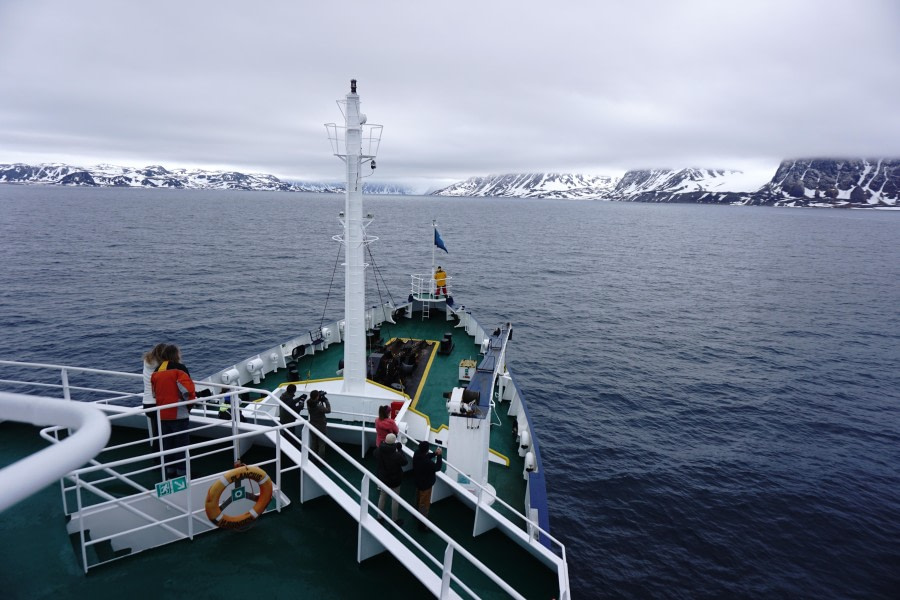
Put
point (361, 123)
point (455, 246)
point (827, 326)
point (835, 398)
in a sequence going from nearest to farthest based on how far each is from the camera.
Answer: point (361, 123)
point (835, 398)
point (827, 326)
point (455, 246)

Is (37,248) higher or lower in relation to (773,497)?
higher

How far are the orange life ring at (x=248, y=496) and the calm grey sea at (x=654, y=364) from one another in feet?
42.4

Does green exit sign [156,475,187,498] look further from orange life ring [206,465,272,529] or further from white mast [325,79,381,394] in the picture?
white mast [325,79,381,394]

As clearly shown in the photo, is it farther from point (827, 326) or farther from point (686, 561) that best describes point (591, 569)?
point (827, 326)

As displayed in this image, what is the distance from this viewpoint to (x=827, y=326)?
1761 inches

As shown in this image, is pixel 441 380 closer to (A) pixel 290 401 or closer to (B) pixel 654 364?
(A) pixel 290 401

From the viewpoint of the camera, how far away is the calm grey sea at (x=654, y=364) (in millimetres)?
18656

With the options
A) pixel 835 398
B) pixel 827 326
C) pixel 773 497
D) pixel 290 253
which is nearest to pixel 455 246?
pixel 290 253

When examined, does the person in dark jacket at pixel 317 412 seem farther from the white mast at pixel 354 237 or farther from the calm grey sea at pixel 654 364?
the calm grey sea at pixel 654 364

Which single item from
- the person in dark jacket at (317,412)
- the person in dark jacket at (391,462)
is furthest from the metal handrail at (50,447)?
the person in dark jacket at (317,412)

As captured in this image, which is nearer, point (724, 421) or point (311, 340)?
point (311, 340)

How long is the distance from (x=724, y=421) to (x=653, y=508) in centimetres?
996

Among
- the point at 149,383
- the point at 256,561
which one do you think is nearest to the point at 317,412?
the point at 149,383

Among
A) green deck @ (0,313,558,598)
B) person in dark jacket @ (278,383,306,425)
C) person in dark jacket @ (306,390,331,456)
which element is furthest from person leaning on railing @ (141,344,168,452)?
person in dark jacket @ (306,390,331,456)
